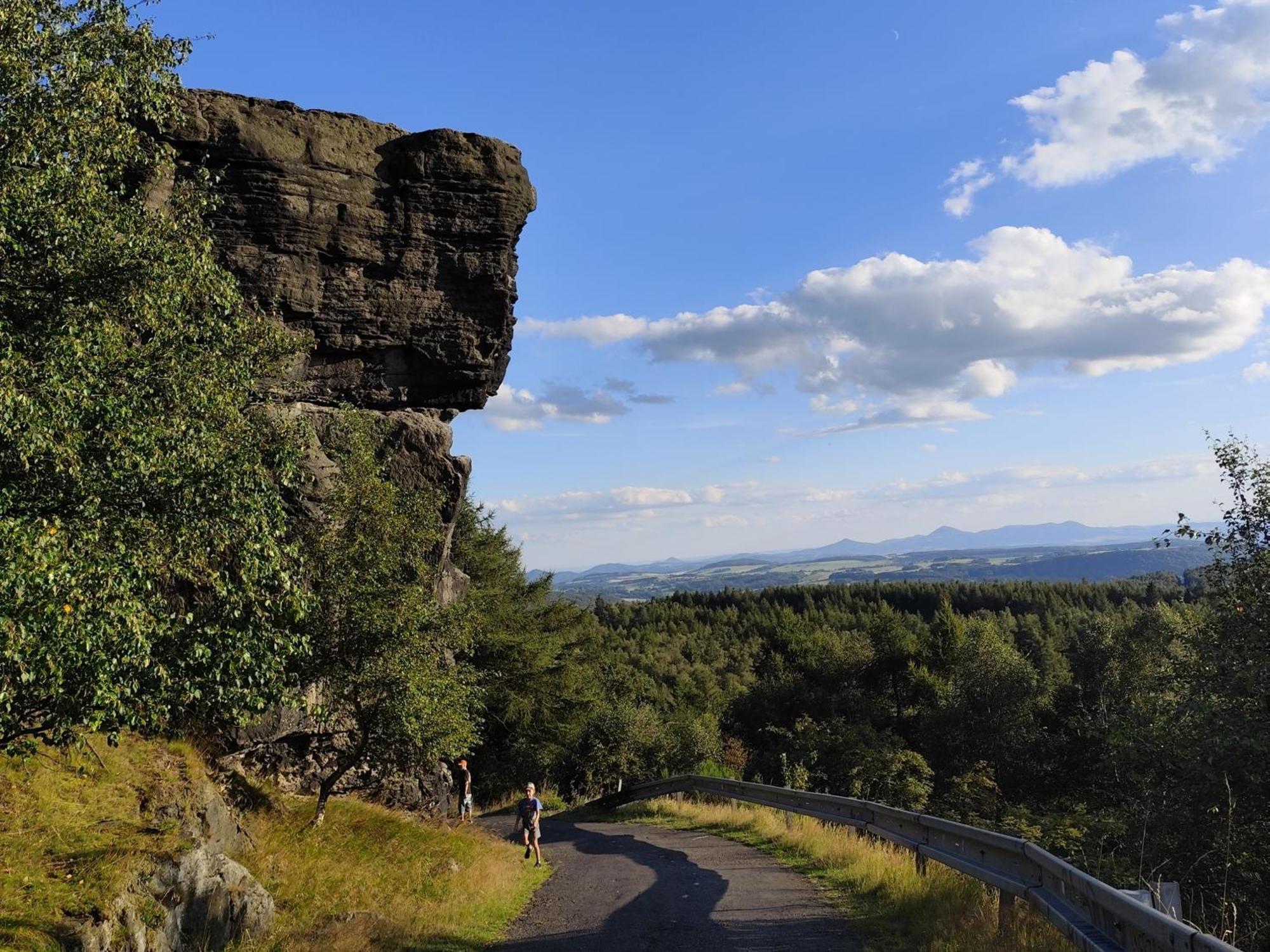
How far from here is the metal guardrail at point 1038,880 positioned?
4645mm

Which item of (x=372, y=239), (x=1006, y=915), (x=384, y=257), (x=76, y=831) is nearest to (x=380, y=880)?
(x=76, y=831)

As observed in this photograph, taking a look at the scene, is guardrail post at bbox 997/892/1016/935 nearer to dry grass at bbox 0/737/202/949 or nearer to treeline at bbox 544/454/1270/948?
treeline at bbox 544/454/1270/948

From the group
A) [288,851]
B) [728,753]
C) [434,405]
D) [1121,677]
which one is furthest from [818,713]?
[288,851]

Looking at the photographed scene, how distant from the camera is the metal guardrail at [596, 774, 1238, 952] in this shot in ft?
15.2

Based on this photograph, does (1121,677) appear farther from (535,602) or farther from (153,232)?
(153,232)

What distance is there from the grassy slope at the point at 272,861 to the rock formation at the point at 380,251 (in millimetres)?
9507

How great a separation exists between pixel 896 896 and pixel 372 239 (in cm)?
2228

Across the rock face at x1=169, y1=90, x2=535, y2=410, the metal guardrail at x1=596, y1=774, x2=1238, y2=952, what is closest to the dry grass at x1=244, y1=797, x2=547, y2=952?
the metal guardrail at x1=596, y1=774, x2=1238, y2=952

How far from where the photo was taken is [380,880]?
13.6m

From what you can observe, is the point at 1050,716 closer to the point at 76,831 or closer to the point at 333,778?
the point at 333,778

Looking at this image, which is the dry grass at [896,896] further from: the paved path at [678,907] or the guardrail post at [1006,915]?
the paved path at [678,907]

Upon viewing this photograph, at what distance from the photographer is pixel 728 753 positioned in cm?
5000

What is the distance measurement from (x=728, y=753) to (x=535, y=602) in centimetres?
1663

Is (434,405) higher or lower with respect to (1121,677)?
higher
